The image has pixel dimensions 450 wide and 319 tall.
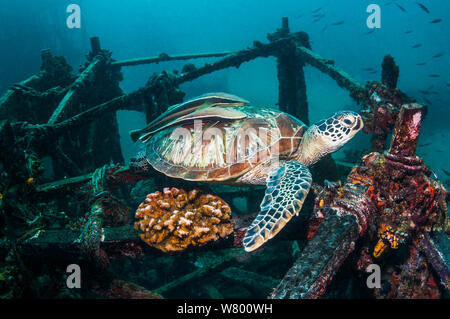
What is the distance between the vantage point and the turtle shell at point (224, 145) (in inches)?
97.8

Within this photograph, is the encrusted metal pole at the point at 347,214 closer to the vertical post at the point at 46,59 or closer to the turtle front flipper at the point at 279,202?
the turtle front flipper at the point at 279,202

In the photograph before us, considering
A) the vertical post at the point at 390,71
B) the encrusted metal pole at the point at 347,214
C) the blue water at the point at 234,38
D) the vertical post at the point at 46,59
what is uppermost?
the blue water at the point at 234,38

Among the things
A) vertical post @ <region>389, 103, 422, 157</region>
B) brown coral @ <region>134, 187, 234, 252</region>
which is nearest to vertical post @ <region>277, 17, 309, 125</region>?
vertical post @ <region>389, 103, 422, 157</region>

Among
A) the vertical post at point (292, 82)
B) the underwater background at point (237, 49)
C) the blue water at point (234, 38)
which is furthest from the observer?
the blue water at point (234, 38)

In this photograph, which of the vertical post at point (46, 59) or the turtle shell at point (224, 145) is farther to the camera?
the vertical post at point (46, 59)

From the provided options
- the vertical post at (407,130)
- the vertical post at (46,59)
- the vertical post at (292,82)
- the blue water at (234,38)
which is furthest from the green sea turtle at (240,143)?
the blue water at (234,38)

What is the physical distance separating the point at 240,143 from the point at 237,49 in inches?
1796

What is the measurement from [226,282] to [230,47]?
10129cm

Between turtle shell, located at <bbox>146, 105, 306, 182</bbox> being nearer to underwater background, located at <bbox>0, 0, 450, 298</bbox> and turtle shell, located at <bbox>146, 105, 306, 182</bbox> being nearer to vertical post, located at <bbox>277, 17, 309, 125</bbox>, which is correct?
underwater background, located at <bbox>0, 0, 450, 298</bbox>

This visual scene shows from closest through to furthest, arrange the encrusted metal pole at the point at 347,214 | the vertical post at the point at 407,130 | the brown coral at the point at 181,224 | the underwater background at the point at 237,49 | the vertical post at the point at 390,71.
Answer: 1. the encrusted metal pole at the point at 347,214
2. the vertical post at the point at 407,130
3. the brown coral at the point at 181,224
4. the vertical post at the point at 390,71
5. the underwater background at the point at 237,49

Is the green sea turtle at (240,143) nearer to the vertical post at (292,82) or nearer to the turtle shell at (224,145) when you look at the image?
the turtle shell at (224,145)

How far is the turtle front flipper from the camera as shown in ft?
5.76

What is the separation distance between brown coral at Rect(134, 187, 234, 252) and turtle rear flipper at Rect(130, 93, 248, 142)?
41.1 inches

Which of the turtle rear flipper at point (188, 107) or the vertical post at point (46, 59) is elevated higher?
the vertical post at point (46, 59)
